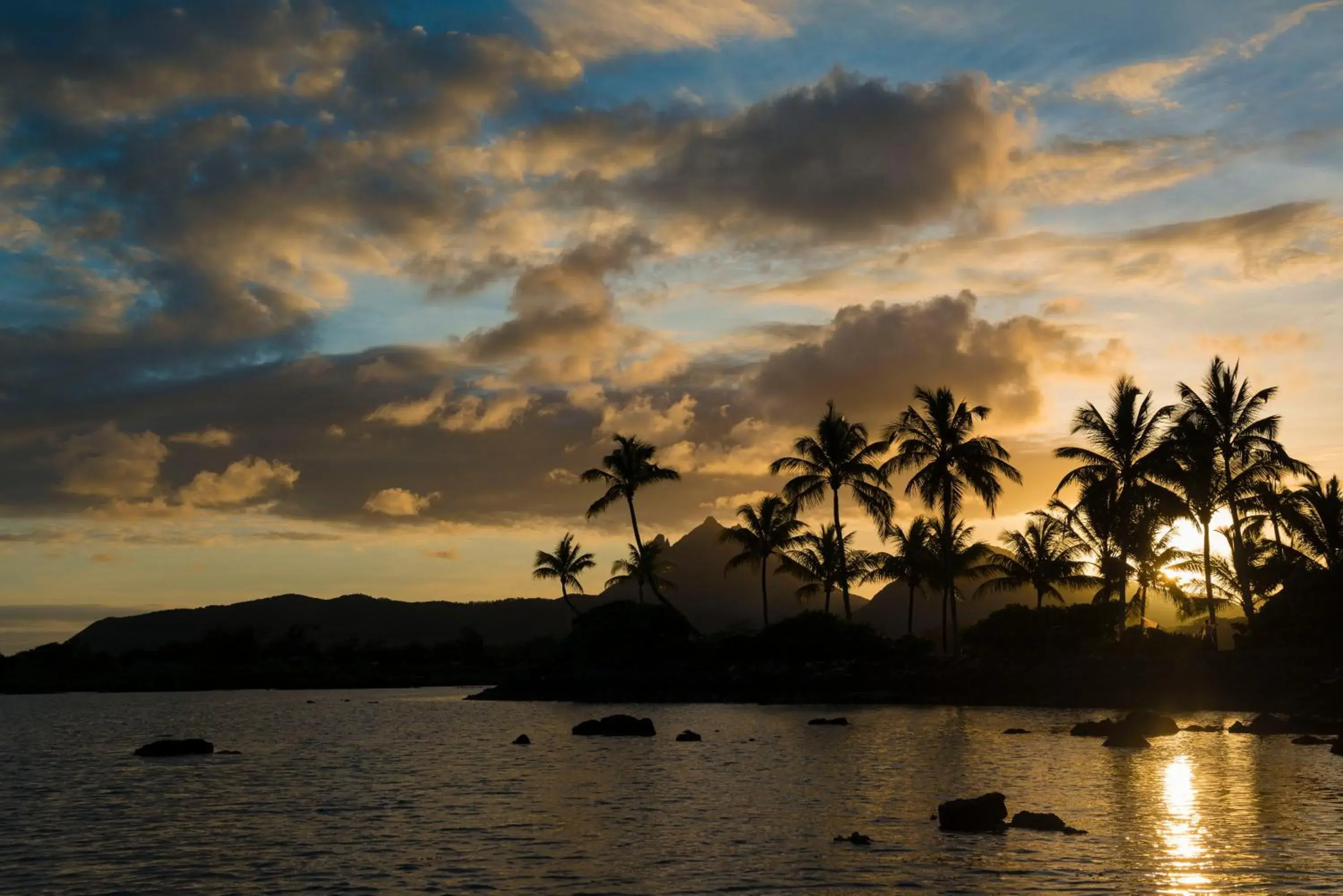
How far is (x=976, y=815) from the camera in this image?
74.1 ft

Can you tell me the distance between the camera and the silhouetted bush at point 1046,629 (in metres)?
71.2

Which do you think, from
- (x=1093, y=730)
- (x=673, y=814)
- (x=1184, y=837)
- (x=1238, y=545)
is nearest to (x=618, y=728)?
(x=1093, y=730)

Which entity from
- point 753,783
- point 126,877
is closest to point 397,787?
point 753,783

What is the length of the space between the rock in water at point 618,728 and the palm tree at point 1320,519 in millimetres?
38298

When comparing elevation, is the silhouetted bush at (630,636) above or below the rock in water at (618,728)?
above

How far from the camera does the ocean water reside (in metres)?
19.1

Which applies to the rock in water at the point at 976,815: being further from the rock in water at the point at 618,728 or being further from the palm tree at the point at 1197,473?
the palm tree at the point at 1197,473

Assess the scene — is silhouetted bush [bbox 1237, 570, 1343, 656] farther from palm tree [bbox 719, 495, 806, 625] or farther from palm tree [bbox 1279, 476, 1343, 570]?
palm tree [bbox 719, 495, 806, 625]

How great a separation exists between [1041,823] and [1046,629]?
170ft

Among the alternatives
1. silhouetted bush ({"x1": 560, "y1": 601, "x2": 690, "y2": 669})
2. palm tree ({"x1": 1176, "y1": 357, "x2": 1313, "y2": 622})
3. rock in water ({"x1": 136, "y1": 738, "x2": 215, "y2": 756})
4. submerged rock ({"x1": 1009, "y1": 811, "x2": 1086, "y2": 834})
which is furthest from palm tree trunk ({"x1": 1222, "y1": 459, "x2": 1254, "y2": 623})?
rock in water ({"x1": 136, "y1": 738, "x2": 215, "y2": 756})

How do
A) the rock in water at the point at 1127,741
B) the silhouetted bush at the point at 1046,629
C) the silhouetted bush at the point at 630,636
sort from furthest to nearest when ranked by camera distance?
1. the silhouetted bush at the point at 630,636
2. the silhouetted bush at the point at 1046,629
3. the rock in water at the point at 1127,741

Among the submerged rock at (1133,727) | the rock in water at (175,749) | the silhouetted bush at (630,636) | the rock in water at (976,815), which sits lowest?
the rock in water at (175,749)

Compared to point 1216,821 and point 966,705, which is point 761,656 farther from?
point 1216,821

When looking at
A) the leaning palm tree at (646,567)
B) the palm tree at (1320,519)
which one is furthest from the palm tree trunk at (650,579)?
the palm tree at (1320,519)
